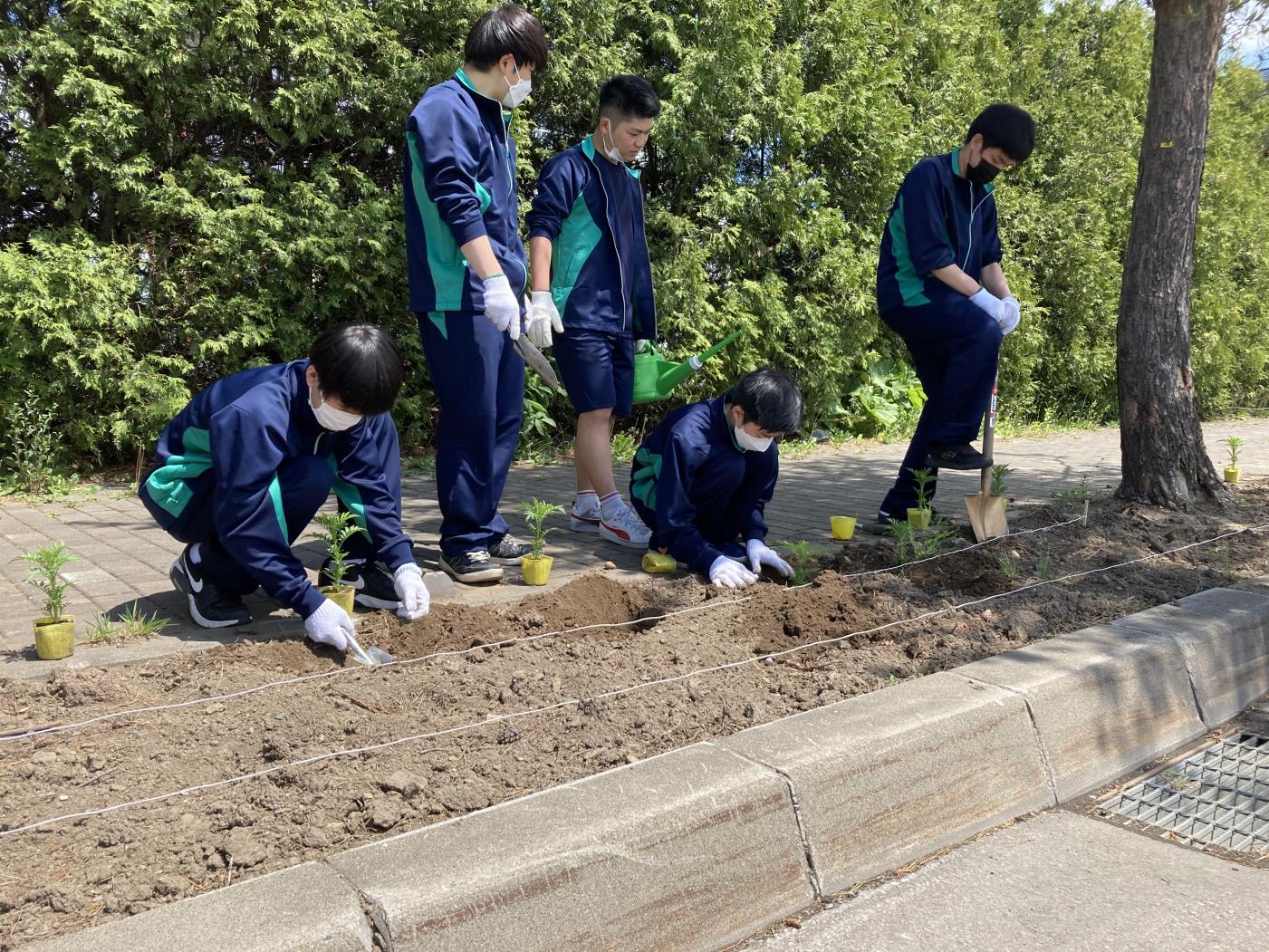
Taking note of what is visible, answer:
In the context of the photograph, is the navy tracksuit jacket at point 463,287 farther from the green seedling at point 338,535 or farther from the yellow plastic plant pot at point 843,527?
the yellow plastic plant pot at point 843,527

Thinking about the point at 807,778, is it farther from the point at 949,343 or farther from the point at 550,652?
the point at 949,343

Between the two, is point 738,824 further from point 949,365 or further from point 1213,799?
point 949,365

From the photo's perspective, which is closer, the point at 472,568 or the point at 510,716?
the point at 510,716

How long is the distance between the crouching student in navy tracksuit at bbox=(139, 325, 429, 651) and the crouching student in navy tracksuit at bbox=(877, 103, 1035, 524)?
262 cm

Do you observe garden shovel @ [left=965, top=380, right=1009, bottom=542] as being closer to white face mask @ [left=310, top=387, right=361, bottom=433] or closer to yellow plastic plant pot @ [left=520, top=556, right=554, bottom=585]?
yellow plastic plant pot @ [left=520, top=556, right=554, bottom=585]

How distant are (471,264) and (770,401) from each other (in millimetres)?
1247

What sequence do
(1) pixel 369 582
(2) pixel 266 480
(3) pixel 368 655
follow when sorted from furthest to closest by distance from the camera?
1. (1) pixel 369 582
2. (2) pixel 266 480
3. (3) pixel 368 655

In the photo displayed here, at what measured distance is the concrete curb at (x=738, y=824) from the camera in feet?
5.41

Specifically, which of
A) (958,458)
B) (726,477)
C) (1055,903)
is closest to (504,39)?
(726,477)

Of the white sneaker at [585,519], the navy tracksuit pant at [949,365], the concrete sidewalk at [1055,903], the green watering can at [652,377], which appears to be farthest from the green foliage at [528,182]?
the concrete sidewalk at [1055,903]

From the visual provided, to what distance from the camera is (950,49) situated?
995 centimetres

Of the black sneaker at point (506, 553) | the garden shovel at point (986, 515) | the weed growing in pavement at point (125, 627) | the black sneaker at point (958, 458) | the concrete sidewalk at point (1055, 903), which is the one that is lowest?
the concrete sidewalk at point (1055, 903)

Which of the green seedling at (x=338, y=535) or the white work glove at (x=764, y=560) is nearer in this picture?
the green seedling at (x=338, y=535)

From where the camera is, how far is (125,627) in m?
3.22
